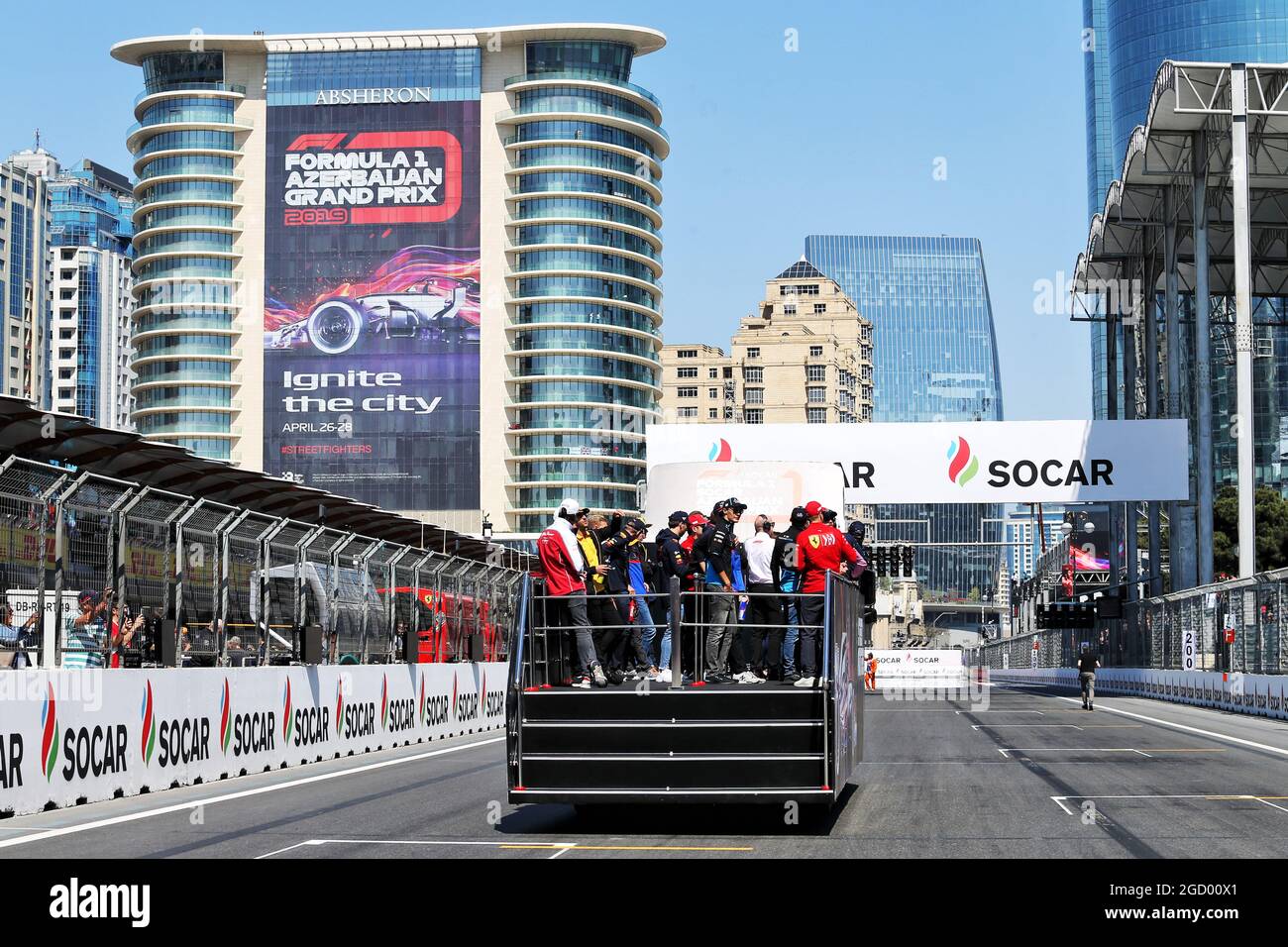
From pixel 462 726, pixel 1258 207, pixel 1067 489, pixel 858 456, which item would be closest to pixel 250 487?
pixel 462 726

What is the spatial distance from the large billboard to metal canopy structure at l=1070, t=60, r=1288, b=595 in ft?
246

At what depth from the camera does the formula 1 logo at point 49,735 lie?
14.6 metres

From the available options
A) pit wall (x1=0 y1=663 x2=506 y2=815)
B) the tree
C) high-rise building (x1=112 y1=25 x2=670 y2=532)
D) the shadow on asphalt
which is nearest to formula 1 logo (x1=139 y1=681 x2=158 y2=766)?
pit wall (x1=0 y1=663 x2=506 y2=815)

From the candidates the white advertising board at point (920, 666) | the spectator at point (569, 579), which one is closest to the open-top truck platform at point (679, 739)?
the spectator at point (569, 579)

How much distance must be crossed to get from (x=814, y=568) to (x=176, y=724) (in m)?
7.64

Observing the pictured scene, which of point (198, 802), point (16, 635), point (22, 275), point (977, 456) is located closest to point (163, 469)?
point (16, 635)

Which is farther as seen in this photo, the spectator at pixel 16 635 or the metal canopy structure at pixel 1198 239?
the metal canopy structure at pixel 1198 239

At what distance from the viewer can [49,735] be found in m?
14.8

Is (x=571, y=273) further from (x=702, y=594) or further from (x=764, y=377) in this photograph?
(x=702, y=594)

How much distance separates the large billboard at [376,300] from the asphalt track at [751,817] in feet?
389

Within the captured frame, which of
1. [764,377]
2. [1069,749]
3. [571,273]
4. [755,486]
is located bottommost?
[1069,749]

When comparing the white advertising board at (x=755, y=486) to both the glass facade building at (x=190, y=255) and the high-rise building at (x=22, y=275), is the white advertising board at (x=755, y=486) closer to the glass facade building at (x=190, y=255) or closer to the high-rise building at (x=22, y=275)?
the glass facade building at (x=190, y=255)
